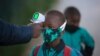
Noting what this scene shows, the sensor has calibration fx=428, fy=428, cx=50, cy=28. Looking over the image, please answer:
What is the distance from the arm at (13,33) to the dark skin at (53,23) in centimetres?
129

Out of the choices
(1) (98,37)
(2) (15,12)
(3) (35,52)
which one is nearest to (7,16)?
(2) (15,12)

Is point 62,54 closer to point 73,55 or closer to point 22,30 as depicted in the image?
point 73,55

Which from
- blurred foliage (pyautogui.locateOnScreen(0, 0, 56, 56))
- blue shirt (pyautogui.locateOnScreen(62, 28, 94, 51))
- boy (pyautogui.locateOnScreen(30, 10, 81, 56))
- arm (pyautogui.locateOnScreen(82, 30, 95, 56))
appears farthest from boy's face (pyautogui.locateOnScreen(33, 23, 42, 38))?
blurred foliage (pyautogui.locateOnScreen(0, 0, 56, 56))

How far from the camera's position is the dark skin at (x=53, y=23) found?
429cm

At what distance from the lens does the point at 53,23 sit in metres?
4.41

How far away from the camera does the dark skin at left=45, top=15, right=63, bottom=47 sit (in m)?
4.29

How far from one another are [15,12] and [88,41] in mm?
2659

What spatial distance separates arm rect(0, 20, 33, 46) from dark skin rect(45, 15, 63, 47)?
50.6 inches

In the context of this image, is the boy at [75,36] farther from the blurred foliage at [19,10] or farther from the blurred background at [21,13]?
the blurred foliage at [19,10]

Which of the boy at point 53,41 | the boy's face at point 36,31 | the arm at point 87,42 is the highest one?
the boy's face at point 36,31

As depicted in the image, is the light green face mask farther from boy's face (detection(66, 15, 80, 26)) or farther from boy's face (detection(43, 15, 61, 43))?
boy's face (detection(66, 15, 80, 26))

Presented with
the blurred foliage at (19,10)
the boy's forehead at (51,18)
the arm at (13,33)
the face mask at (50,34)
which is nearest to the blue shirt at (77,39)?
the boy's forehead at (51,18)

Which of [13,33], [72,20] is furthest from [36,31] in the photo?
[72,20]

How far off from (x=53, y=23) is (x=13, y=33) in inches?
61.2
